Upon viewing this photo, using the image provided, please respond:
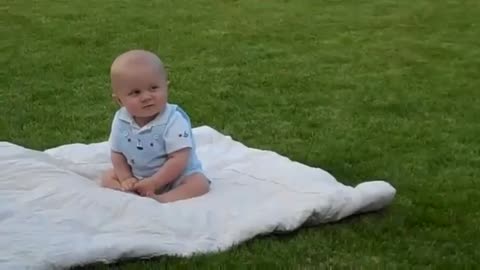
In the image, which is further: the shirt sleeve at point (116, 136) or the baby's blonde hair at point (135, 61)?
the shirt sleeve at point (116, 136)

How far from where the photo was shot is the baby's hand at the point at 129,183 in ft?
12.2

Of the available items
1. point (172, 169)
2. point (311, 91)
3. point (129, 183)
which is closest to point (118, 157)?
point (129, 183)

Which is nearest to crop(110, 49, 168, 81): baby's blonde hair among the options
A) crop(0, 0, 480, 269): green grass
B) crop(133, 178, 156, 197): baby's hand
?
crop(133, 178, 156, 197): baby's hand

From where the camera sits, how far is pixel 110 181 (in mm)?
3830

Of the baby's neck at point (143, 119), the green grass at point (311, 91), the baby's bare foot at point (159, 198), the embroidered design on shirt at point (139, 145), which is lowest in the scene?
the green grass at point (311, 91)

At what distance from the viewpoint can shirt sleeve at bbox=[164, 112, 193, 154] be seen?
12.2 ft

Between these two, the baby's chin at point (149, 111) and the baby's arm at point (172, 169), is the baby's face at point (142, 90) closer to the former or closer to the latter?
the baby's chin at point (149, 111)

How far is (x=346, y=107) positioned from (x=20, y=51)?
8.60ft

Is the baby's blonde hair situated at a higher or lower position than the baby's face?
higher

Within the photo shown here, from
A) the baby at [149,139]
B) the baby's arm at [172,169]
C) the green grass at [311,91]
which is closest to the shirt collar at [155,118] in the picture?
the baby at [149,139]

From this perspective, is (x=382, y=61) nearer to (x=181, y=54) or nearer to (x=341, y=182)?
(x=181, y=54)

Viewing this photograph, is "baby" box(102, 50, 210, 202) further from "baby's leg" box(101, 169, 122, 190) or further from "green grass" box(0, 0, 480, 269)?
"green grass" box(0, 0, 480, 269)

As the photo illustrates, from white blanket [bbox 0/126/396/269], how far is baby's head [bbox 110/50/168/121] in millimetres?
337

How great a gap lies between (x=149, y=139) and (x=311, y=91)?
84.9 inches
